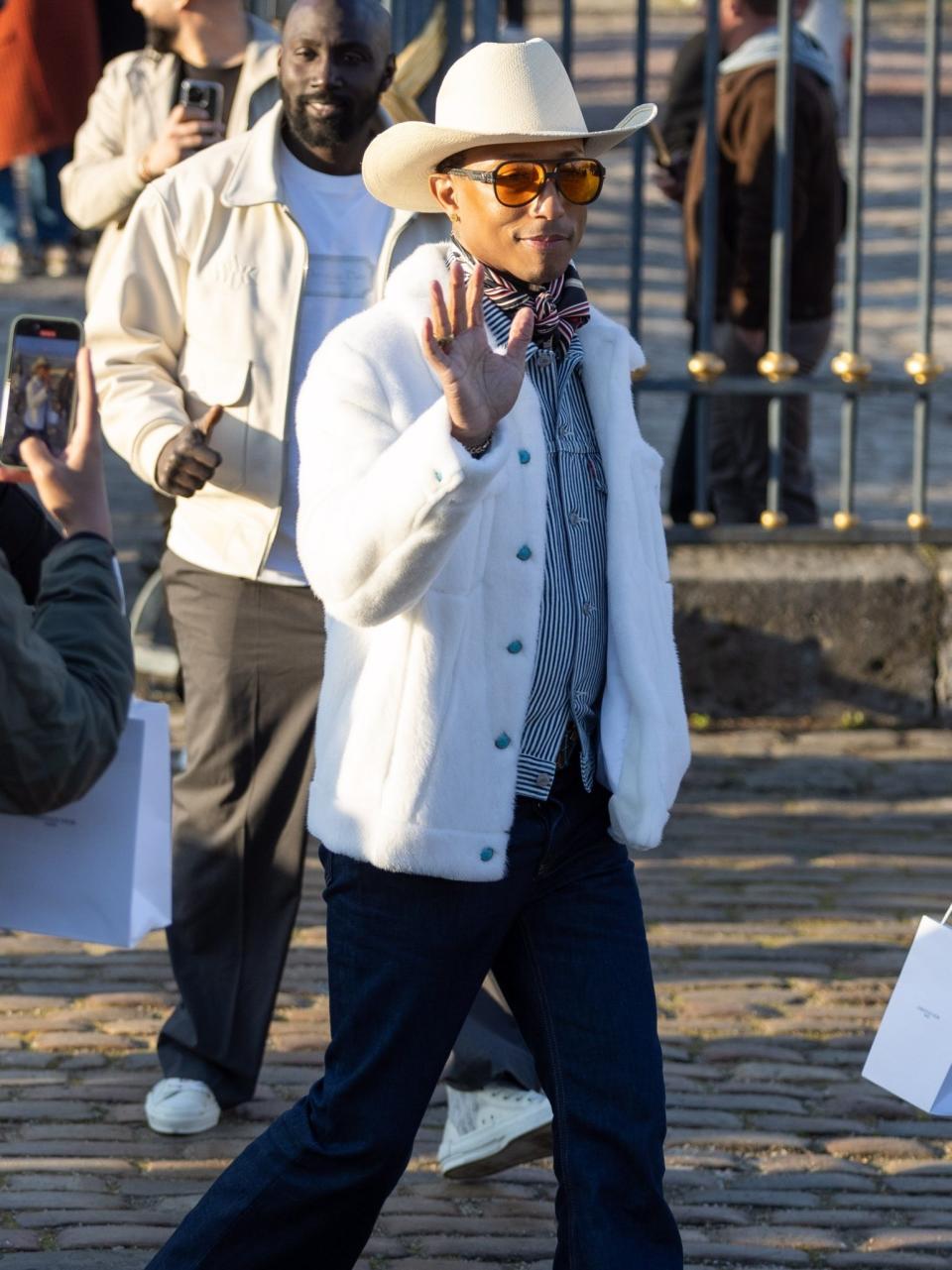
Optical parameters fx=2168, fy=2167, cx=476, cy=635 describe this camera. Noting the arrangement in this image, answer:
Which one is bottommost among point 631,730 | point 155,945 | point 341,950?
point 155,945

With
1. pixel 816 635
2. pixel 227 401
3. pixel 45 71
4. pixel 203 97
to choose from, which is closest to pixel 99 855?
pixel 227 401

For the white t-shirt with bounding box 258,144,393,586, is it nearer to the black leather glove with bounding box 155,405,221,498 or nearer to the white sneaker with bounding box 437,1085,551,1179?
the black leather glove with bounding box 155,405,221,498

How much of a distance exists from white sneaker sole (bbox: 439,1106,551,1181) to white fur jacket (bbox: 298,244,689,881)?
40.5 inches

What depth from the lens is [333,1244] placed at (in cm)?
303

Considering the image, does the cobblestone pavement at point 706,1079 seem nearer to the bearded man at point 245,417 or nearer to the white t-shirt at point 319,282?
the bearded man at point 245,417

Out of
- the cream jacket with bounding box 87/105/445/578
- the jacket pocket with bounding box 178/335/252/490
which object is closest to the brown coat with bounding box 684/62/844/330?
the cream jacket with bounding box 87/105/445/578

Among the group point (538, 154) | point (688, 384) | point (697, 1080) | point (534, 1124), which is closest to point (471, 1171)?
point (534, 1124)

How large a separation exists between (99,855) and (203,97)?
7.46 feet

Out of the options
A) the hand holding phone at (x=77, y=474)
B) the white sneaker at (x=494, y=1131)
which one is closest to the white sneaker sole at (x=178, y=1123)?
the white sneaker at (x=494, y=1131)

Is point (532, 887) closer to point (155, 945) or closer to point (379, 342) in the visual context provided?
point (379, 342)

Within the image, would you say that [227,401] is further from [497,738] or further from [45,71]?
[45,71]

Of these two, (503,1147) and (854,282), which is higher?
(854,282)

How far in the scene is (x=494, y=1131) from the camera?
390 cm

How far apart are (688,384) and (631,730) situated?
12.8 feet
